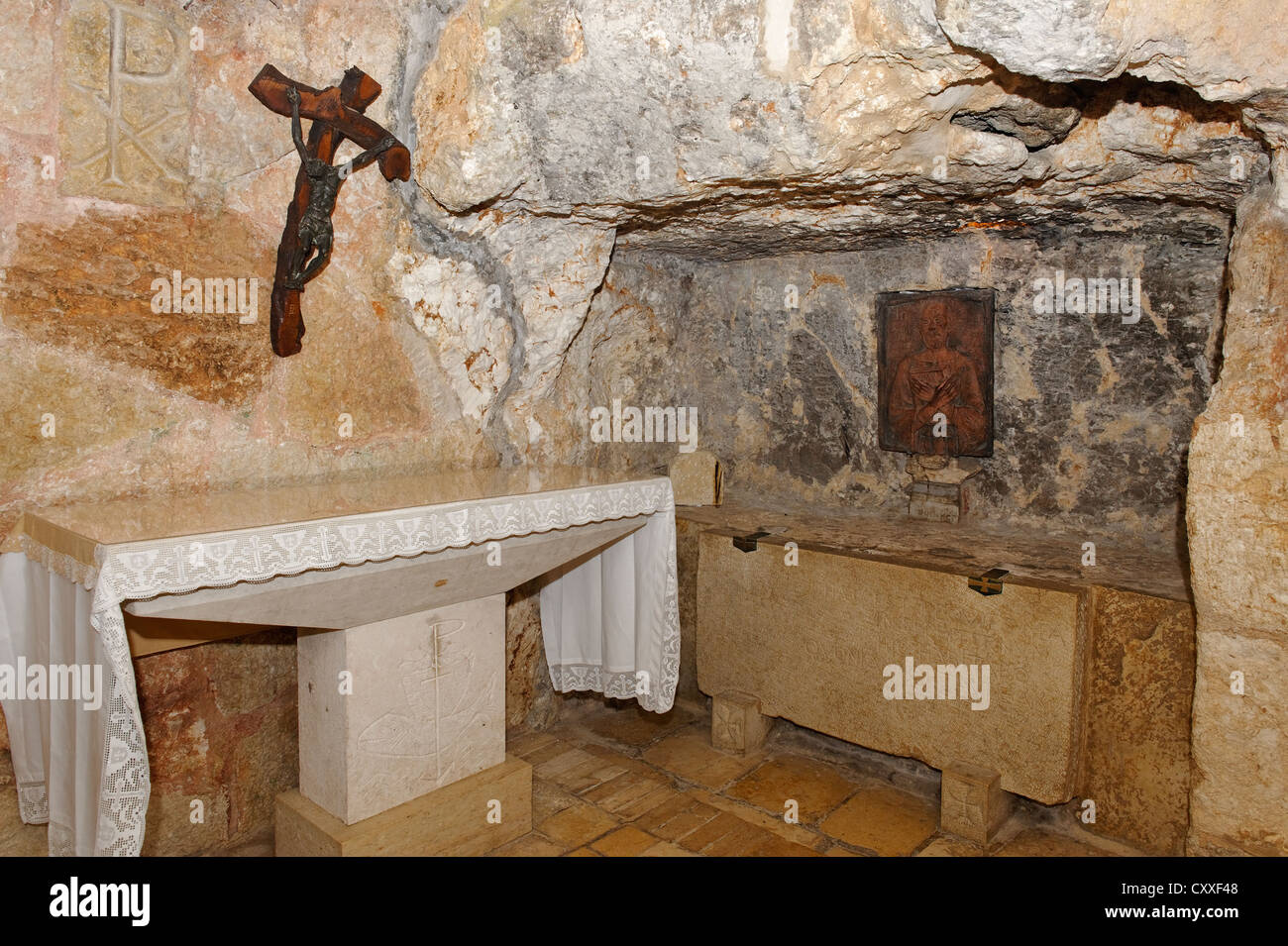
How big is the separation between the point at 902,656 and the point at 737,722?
985 millimetres

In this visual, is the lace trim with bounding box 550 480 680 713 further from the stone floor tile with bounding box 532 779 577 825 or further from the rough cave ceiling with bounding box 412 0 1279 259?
the rough cave ceiling with bounding box 412 0 1279 259

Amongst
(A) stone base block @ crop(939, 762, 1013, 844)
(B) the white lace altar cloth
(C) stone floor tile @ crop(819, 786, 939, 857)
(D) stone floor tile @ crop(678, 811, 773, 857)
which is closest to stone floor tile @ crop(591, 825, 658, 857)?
(D) stone floor tile @ crop(678, 811, 773, 857)

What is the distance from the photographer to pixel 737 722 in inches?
171

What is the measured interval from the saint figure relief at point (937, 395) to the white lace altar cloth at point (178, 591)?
1.58 meters

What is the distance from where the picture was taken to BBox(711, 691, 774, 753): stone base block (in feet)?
14.2

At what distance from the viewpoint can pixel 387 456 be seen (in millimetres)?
3697

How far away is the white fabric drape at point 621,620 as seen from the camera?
12.4ft

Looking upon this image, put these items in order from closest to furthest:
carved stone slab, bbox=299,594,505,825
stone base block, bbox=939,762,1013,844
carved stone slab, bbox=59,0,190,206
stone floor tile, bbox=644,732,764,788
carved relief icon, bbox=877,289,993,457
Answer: carved stone slab, bbox=59,0,190,206 → carved stone slab, bbox=299,594,505,825 → stone base block, bbox=939,762,1013,844 → stone floor tile, bbox=644,732,764,788 → carved relief icon, bbox=877,289,993,457

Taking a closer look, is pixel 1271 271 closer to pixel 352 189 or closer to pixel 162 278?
pixel 352 189

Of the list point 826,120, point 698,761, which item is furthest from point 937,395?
point 698,761

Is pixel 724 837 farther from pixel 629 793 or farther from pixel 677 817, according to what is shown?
pixel 629 793

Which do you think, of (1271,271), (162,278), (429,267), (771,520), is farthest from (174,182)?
(1271,271)

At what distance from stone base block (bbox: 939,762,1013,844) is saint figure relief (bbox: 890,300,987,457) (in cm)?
165

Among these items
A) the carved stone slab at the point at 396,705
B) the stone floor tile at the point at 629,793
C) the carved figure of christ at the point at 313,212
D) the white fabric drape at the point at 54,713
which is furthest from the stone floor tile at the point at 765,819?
the carved figure of christ at the point at 313,212
